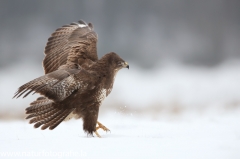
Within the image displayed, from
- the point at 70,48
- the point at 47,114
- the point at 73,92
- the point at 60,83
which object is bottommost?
the point at 47,114

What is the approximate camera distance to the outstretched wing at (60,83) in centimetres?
561

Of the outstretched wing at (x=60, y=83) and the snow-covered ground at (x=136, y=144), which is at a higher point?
the outstretched wing at (x=60, y=83)

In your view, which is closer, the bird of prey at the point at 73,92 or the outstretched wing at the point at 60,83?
the outstretched wing at the point at 60,83

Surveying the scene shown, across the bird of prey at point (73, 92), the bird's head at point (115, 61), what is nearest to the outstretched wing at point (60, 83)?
the bird of prey at point (73, 92)

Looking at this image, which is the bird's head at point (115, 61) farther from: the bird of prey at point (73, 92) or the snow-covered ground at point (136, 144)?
the snow-covered ground at point (136, 144)

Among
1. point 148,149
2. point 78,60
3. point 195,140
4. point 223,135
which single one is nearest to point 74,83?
point 78,60

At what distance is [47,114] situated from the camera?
6227 mm

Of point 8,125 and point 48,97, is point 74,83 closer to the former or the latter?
point 48,97

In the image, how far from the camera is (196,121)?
8.34 m

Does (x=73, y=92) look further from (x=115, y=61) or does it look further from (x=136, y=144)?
(x=136, y=144)

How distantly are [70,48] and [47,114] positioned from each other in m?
1.86

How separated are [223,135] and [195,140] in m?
0.86

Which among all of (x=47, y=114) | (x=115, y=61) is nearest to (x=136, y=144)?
(x=47, y=114)

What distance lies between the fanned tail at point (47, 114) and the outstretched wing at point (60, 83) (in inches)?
10.0
